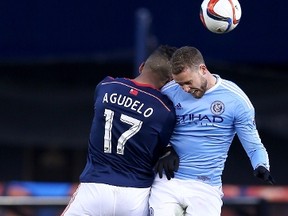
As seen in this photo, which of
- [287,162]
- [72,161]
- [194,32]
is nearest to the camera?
[194,32]

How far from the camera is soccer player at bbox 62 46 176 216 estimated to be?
8.43m

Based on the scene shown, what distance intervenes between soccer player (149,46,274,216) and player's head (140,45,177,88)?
0.09m

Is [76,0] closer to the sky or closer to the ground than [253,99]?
closer to the sky

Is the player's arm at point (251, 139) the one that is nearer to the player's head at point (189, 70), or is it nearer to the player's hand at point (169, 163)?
the player's head at point (189, 70)

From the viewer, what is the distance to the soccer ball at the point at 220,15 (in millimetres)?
8641

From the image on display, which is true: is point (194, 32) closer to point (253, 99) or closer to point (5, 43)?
point (253, 99)

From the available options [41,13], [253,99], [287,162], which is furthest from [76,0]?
[287,162]

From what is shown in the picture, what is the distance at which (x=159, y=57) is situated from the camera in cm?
848

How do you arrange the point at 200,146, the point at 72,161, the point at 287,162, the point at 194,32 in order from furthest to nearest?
the point at 72,161, the point at 287,162, the point at 194,32, the point at 200,146

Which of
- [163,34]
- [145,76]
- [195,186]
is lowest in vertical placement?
[195,186]

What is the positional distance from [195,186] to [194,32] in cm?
587

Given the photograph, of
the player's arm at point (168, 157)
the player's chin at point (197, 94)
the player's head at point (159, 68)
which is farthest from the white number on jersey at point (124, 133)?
the player's chin at point (197, 94)

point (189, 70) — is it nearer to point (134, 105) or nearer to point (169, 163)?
point (134, 105)

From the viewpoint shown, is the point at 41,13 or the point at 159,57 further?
the point at 41,13
